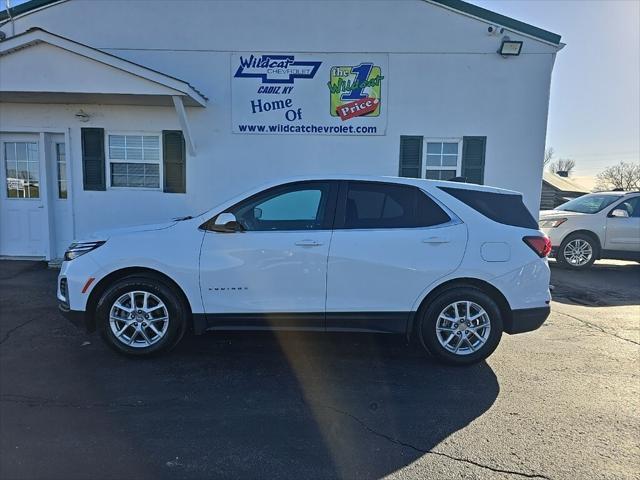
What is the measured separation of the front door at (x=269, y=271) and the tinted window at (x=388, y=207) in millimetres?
243

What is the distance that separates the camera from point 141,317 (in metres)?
3.90

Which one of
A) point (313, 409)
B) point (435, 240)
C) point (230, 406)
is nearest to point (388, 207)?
point (435, 240)

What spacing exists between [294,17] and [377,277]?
6.20 m

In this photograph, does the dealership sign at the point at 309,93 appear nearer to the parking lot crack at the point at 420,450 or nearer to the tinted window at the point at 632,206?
the tinted window at the point at 632,206

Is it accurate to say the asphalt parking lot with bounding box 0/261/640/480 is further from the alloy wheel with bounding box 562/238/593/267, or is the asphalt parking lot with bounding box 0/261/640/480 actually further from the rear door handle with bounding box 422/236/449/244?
the alloy wheel with bounding box 562/238/593/267

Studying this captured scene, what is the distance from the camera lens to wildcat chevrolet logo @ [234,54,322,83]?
314 inches

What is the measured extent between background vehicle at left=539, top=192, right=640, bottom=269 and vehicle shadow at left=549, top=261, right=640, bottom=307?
0.35 m

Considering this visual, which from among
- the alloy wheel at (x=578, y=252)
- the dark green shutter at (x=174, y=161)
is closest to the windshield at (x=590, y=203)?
the alloy wheel at (x=578, y=252)

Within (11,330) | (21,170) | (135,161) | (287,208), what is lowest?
(11,330)

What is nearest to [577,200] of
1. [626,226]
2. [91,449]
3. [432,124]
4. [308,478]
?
[626,226]

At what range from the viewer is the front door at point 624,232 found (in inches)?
344

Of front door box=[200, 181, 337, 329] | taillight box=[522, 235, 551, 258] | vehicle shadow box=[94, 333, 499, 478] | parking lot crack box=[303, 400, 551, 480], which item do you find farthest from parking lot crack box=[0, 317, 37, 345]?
taillight box=[522, 235, 551, 258]

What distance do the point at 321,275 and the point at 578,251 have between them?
7.60 m

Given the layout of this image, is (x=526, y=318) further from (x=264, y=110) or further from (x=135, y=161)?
(x=135, y=161)
